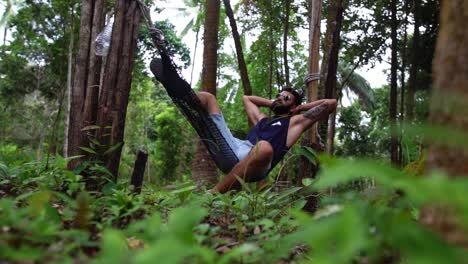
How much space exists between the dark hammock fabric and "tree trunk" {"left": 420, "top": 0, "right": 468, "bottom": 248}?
2337 millimetres

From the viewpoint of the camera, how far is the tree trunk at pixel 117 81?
3008mm

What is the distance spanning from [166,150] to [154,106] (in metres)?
7.19

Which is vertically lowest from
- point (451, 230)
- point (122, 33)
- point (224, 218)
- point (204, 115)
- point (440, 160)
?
point (224, 218)

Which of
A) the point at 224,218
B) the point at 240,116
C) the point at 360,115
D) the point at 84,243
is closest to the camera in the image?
the point at 84,243

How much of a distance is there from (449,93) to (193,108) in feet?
8.51

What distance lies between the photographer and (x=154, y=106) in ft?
82.3

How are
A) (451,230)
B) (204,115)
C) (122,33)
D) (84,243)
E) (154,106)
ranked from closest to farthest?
(451,230) < (84,243) < (122,33) < (204,115) < (154,106)

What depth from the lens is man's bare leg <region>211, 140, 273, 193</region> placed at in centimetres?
299

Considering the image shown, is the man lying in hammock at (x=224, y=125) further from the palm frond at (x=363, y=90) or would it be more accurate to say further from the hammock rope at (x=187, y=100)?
the palm frond at (x=363, y=90)

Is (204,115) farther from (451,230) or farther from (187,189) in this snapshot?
(451,230)

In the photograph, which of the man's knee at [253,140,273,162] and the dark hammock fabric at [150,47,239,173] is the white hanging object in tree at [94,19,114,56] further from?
the man's knee at [253,140,273,162]

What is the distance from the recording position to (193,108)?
11.3 feet

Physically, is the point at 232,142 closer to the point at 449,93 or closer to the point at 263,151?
the point at 263,151

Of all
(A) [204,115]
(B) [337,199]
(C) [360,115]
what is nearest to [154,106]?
(C) [360,115]
